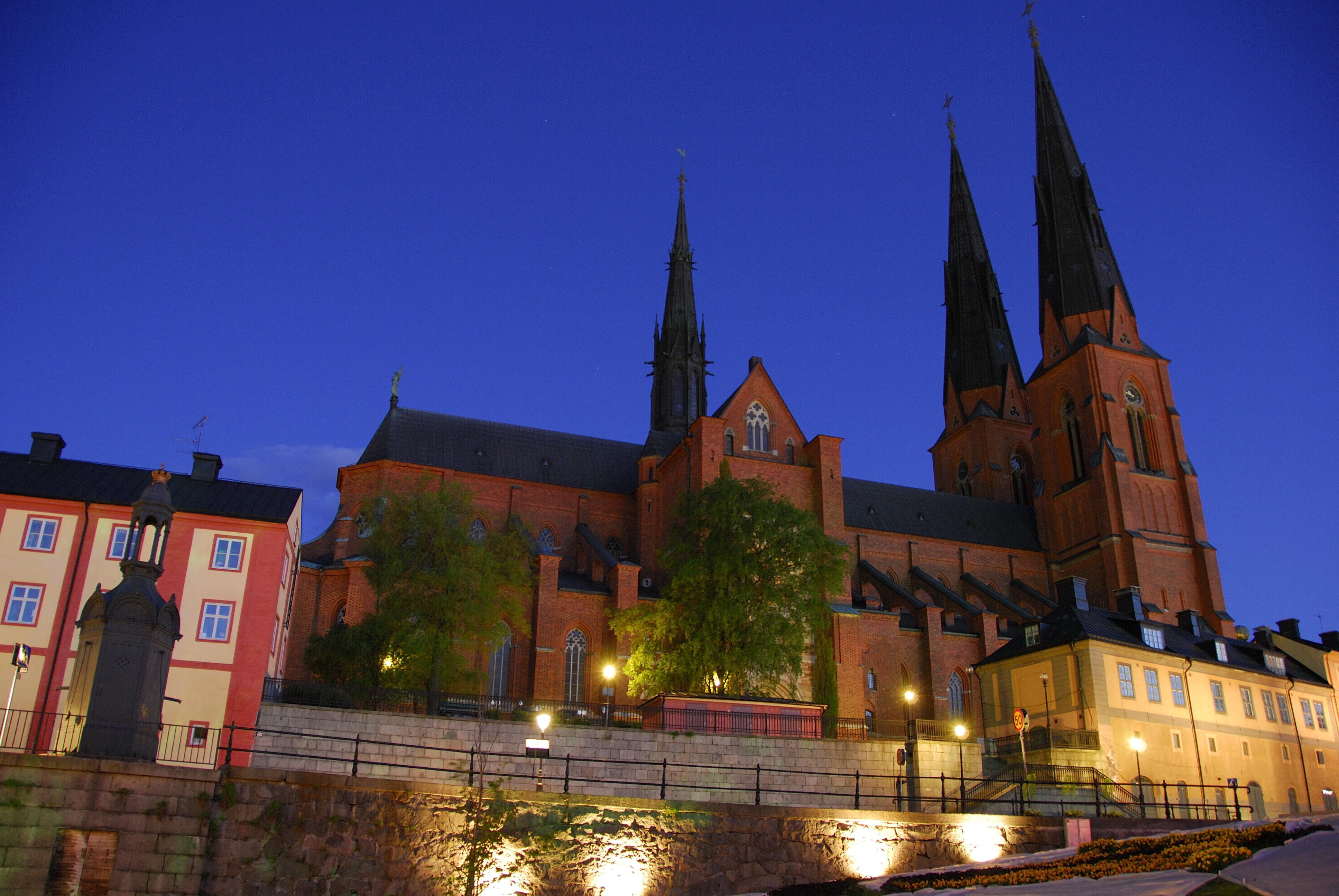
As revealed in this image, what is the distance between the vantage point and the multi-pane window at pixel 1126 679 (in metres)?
38.9

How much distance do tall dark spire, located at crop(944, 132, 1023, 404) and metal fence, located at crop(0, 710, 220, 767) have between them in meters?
58.2

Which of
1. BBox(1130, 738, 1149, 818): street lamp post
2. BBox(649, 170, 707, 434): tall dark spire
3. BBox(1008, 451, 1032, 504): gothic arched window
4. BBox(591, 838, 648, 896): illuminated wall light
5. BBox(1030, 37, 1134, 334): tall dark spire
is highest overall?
BBox(1030, 37, 1134, 334): tall dark spire

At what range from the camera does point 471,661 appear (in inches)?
1628

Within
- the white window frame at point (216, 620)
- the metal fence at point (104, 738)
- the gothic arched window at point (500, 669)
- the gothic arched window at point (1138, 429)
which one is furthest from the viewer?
the gothic arched window at point (1138, 429)

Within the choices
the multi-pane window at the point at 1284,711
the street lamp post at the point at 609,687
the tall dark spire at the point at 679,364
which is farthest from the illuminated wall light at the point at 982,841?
the tall dark spire at the point at 679,364

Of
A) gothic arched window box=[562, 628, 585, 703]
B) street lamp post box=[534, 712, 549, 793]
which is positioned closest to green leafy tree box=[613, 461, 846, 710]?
gothic arched window box=[562, 628, 585, 703]

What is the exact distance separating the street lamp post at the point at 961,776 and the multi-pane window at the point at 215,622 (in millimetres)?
21608

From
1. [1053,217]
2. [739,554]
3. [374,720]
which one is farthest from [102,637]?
[1053,217]

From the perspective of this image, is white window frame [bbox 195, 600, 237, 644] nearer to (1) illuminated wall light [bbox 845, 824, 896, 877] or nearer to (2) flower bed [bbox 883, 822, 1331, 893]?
(1) illuminated wall light [bbox 845, 824, 896, 877]

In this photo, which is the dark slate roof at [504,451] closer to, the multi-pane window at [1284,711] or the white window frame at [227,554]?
the white window frame at [227,554]

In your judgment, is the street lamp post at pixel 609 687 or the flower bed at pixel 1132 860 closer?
the flower bed at pixel 1132 860

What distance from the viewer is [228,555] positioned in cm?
3225

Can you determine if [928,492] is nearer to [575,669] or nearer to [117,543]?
[575,669]

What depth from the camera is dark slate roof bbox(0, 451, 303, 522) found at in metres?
32.2
